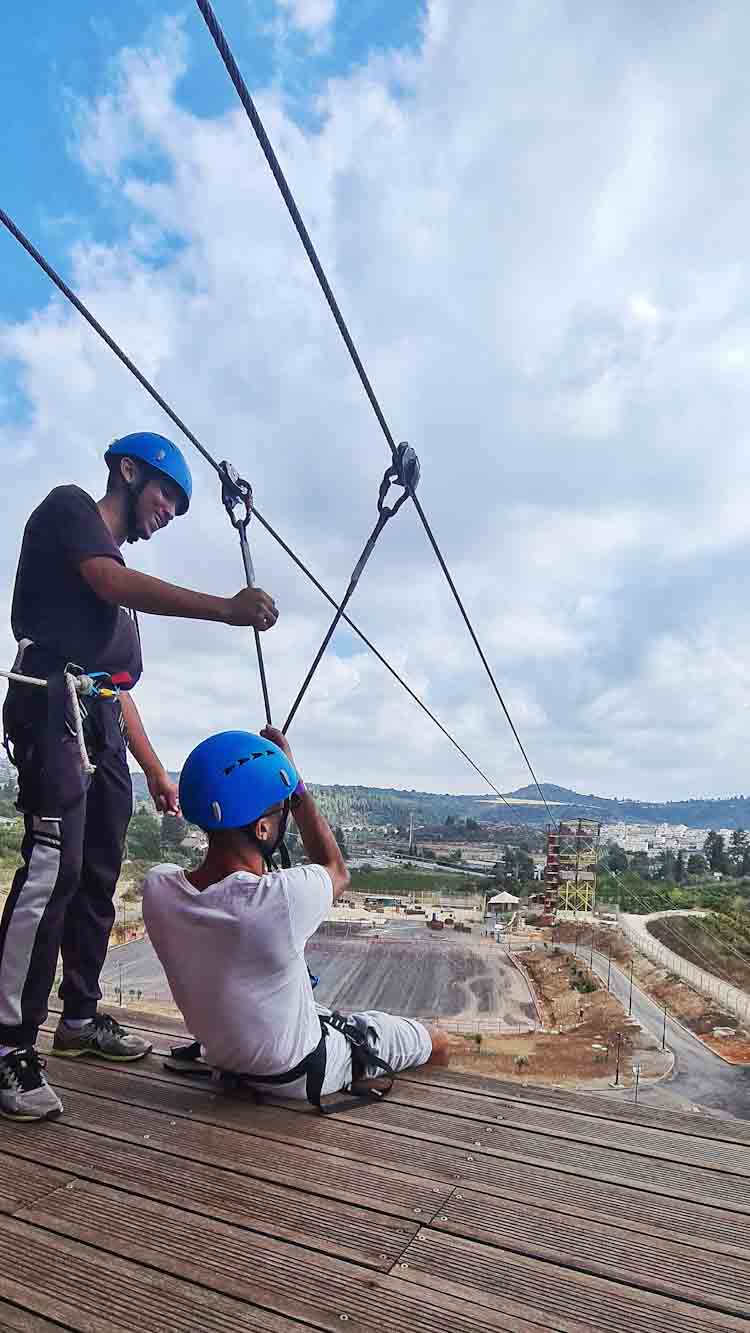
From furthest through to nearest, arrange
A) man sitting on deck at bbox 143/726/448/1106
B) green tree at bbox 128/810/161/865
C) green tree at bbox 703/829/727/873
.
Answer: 1. green tree at bbox 703/829/727/873
2. green tree at bbox 128/810/161/865
3. man sitting on deck at bbox 143/726/448/1106

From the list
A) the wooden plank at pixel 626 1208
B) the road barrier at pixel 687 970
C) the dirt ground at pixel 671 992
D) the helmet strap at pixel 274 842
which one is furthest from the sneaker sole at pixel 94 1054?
the road barrier at pixel 687 970

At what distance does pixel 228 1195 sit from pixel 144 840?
6966 cm

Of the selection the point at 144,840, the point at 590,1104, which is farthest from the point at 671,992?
the point at 590,1104

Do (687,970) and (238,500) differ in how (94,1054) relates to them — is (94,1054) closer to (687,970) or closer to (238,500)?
(238,500)

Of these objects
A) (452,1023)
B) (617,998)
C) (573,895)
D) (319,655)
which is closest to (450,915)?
(573,895)

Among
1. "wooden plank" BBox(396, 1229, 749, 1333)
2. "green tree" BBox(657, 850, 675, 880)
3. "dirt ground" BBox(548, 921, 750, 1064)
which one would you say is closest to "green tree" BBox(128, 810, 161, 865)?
"dirt ground" BBox(548, 921, 750, 1064)

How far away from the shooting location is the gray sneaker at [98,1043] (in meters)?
2.34

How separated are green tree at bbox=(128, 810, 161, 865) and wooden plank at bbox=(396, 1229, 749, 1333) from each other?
62.5 metres

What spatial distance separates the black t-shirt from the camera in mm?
1993

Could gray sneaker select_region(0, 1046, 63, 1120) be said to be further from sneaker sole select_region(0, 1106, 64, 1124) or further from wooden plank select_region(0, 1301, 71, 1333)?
wooden plank select_region(0, 1301, 71, 1333)

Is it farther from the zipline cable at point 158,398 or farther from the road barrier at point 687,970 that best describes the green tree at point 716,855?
the zipline cable at point 158,398

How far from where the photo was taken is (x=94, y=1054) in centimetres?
236

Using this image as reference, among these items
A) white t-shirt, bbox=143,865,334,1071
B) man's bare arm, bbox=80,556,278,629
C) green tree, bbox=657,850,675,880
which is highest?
man's bare arm, bbox=80,556,278,629

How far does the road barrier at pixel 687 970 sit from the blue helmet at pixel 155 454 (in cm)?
3972
